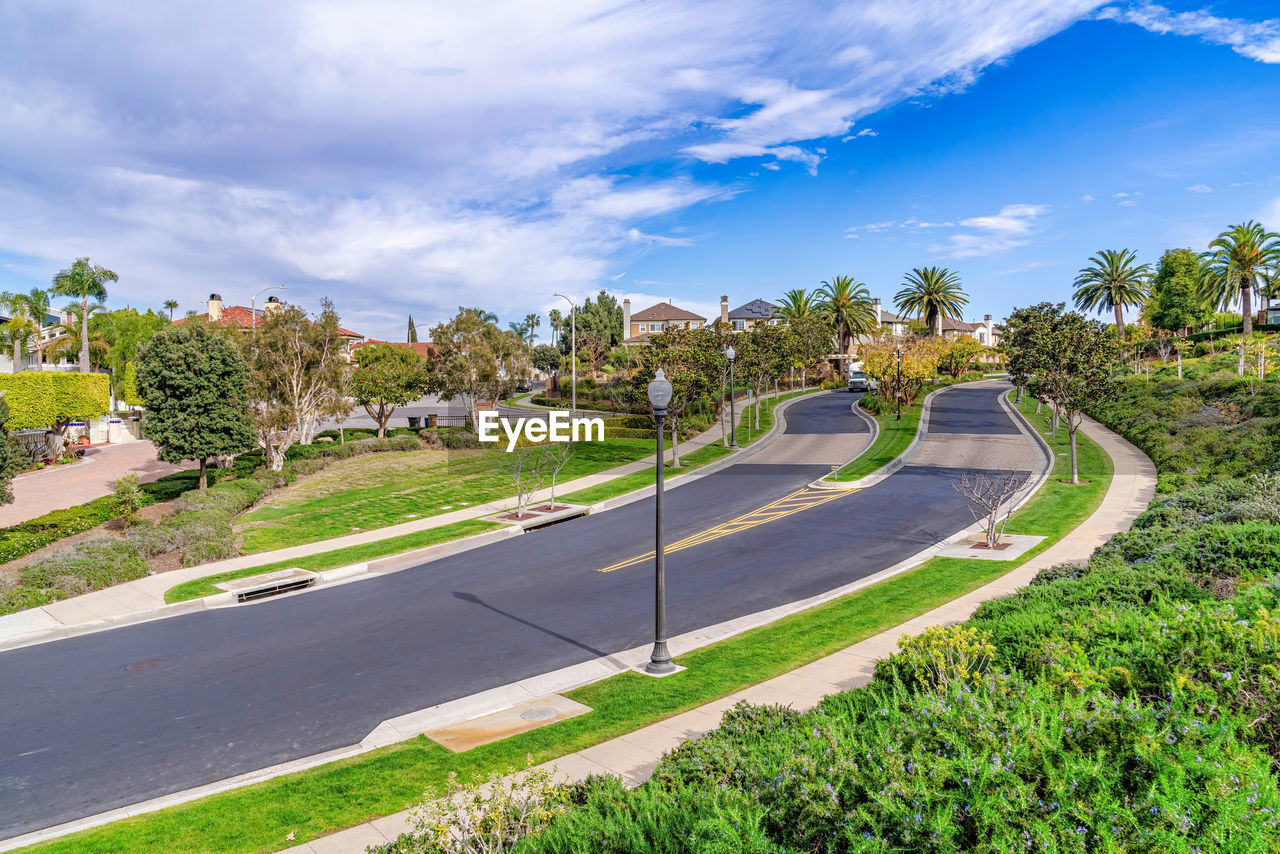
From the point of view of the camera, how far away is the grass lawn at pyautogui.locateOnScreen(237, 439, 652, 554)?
24.6 metres

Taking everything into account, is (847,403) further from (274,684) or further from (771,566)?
(274,684)

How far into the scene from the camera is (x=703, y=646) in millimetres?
12789

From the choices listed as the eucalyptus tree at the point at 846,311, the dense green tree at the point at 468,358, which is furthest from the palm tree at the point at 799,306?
the dense green tree at the point at 468,358

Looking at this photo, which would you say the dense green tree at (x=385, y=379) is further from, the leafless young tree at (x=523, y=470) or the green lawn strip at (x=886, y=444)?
the green lawn strip at (x=886, y=444)

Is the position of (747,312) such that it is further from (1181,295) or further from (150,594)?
(150,594)

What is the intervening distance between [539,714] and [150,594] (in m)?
13.5

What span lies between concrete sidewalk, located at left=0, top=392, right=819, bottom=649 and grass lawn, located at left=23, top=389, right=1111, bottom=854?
400 inches

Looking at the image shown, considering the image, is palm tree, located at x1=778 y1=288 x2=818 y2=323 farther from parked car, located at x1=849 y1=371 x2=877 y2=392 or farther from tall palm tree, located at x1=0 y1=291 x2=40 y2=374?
tall palm tree, located at x1=0 y1=291 x2=40 y2=374

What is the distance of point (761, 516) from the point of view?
23.4 m

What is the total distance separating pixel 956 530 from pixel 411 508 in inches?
792

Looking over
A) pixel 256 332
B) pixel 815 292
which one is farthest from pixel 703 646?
pixel 815 292

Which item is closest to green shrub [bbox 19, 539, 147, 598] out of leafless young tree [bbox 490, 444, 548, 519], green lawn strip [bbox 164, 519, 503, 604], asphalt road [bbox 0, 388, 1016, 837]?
green lawn strip [bbox 164, 519, 503, 604]

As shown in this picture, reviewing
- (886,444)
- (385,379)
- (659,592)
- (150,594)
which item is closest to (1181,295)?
(886,444)

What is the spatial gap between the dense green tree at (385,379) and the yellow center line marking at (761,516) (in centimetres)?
2733
